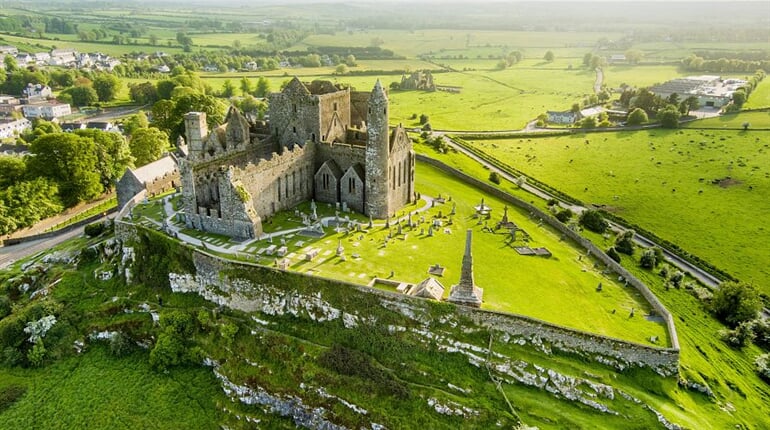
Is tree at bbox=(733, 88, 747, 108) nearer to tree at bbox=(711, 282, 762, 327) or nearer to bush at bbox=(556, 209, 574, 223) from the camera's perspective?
bush at bbox=(556, 209, 574, 223)

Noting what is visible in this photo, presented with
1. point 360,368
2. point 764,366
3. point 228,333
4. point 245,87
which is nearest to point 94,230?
point 228,333

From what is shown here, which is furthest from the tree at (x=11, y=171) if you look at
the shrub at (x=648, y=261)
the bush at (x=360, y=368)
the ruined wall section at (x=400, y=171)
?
the shrub at (x=648, y=261)

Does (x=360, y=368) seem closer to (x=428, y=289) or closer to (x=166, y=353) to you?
(x=428, y=289)

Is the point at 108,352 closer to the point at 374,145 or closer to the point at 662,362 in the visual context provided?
the point at 374,145

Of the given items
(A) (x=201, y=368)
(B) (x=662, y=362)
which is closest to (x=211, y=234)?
(A) (x=201, y=368)

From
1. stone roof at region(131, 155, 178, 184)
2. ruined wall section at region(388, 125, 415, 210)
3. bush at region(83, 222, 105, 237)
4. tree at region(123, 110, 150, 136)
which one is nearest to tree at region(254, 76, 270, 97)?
tree at region(123, 110, 150, 136)

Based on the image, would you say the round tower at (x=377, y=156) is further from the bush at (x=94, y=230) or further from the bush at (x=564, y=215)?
the bush at (x=94, y=230)
